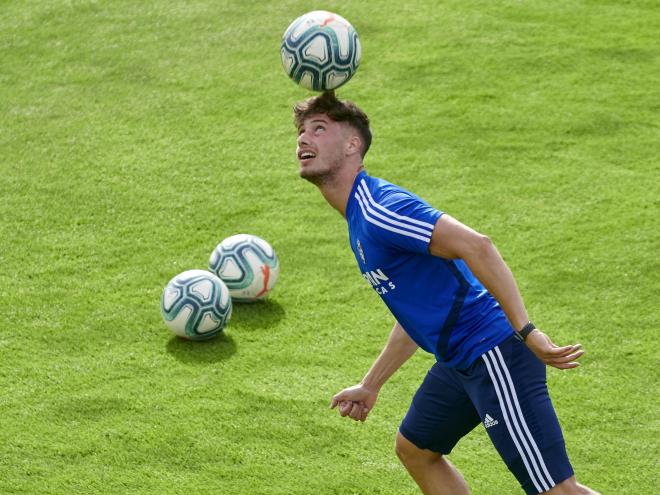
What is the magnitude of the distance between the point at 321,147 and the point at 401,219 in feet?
2.47

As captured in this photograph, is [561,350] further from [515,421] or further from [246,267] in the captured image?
[246,267]

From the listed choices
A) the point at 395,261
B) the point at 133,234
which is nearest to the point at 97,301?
the point at 133,234

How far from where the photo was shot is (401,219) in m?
5.09

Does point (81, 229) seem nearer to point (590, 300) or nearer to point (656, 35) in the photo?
point (590, 300)

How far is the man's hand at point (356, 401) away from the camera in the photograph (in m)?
5.96

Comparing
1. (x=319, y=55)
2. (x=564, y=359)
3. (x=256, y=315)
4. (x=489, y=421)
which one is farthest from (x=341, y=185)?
(x=256, y=315)

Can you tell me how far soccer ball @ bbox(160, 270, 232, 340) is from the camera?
27.1 ft

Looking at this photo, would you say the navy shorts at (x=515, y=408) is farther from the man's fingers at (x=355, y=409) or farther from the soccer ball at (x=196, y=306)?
the soccer ball at (x=196, y=306)

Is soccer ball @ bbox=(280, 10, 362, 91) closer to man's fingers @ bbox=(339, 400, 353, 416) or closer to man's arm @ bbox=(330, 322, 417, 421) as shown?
man's arm @ bbox=(330, 322, 417, 421)

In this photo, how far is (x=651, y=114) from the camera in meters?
12.0

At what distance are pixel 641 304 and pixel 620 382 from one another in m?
1.18

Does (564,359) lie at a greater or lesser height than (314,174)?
lesser

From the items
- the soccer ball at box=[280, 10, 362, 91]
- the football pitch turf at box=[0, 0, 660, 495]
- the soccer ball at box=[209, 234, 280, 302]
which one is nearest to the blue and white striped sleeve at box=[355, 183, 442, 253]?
the soccer ball at box=[280, 10, 362, 91]

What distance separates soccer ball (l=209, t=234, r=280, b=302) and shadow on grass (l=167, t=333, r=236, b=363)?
435mm
